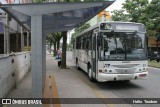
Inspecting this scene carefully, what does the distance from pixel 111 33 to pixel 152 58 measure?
2651cm

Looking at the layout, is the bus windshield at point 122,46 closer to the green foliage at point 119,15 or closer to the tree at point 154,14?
the tree at point 154,14

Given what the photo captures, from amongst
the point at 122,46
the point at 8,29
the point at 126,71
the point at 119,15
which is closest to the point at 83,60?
the point at 122,46

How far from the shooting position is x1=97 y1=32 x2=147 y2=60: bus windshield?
12.5 metres

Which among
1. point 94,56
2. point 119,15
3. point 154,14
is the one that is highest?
point 119,15

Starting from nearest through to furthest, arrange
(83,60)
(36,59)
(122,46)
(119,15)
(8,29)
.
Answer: (36,59) < (8,29) < (122,46) < (83,60) < (119,15)

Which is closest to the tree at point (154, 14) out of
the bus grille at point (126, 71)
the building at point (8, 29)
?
the building at point (8, 29)

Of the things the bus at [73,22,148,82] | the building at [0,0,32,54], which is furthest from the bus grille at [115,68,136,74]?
the building at [0,0,32,54]

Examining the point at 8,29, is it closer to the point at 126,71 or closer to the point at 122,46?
the point at 122,46

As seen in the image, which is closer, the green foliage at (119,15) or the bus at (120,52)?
the bus at (120,52)

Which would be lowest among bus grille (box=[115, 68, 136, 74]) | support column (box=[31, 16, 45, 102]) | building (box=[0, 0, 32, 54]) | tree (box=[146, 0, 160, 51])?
bus grille (box=[115, 68, 136, 74])

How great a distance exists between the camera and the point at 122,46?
12.7m

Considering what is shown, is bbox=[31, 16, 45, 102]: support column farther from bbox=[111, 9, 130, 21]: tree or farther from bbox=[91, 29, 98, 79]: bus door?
bbox=[111, 9, 130, 21]: tree

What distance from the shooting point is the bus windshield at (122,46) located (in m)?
12.5

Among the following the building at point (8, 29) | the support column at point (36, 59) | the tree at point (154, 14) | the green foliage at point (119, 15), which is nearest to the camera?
the support column at point (36, 59)
